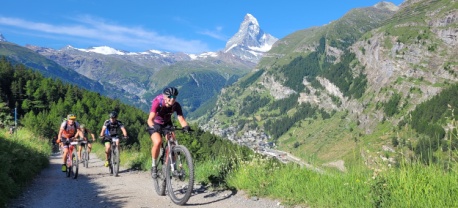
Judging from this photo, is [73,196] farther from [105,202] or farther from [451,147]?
[451,147]

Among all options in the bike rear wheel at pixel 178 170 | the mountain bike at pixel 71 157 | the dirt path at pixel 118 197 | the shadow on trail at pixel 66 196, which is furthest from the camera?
the mountain bike at pixel 71 157

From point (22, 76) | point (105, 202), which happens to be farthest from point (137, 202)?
point (22, 76)

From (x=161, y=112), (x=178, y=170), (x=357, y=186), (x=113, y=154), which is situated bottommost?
(x=113, y=154)

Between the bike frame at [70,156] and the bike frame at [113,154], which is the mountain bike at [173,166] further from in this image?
the bike frame at [70,156]

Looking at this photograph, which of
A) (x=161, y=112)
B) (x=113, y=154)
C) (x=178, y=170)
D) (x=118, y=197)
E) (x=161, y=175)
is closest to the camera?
(x=178, y=170)

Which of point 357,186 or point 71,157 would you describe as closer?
point 357,186

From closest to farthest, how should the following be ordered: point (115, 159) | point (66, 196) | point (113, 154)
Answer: point (66, 196) < point (115, 159) < point (113, 154)

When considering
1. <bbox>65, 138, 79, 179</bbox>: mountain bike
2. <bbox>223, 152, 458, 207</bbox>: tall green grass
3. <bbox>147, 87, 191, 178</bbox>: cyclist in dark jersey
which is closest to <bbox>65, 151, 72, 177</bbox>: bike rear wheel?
<bbox>65, 138, 79, 179</bbox>: mountain bike

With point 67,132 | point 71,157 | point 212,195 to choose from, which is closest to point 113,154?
point 71,157

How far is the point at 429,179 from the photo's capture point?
554 cm

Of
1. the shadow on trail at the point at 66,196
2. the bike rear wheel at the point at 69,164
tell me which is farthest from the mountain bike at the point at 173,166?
the bike rear wheel at the point at 69,164

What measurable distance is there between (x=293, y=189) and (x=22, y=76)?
134m

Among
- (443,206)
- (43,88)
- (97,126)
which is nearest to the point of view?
(443,206)

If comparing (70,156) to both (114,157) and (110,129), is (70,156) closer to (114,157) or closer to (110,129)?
(114,157)
